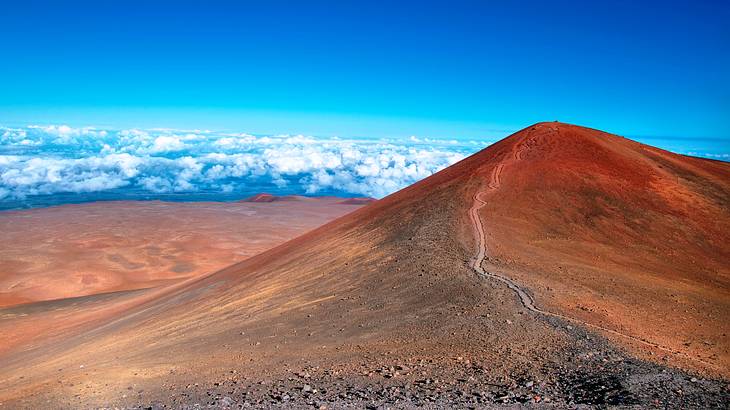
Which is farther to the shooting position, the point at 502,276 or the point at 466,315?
the point at 502,276

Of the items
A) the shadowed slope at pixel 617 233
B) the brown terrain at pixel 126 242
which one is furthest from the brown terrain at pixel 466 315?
the brown terrain at pixel 126 242

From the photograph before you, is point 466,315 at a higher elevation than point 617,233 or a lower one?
lower

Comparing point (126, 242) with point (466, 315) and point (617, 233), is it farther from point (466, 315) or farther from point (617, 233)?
point (466, 315)

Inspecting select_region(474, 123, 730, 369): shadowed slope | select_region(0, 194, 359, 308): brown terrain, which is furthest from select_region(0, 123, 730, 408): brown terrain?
select_region(0, 194, 359, 308): brown terrain

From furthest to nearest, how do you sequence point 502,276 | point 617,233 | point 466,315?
point 617,233
point 502,276
point 466,315

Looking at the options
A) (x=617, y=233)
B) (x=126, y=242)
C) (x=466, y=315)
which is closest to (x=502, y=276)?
(x=466, y=315)

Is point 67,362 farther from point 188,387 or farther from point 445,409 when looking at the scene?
point 445,409

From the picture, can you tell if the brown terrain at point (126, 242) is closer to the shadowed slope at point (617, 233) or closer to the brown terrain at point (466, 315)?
the brown terrain at point (466, 315)
